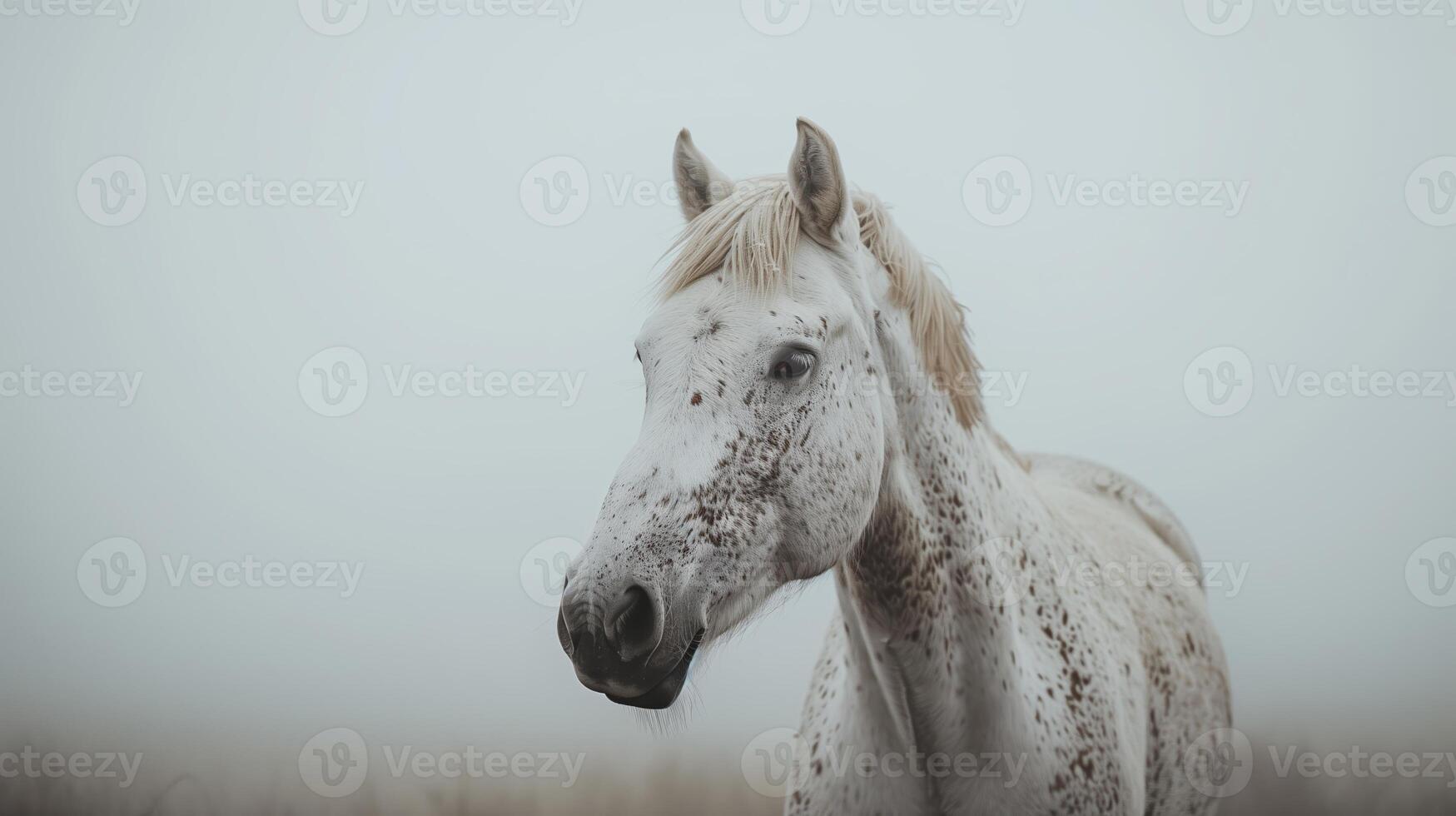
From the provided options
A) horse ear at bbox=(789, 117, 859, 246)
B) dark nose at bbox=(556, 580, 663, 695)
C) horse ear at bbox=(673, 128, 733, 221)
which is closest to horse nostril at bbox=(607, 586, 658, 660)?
dark nose at bbox=(556, 580, 663, 695)

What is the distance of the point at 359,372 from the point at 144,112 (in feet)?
4.30

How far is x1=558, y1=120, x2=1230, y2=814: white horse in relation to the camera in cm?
95

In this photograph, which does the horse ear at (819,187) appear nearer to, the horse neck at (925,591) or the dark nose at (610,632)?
the horse neck at (925,591)

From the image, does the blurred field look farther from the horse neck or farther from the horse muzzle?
the horse muzzle

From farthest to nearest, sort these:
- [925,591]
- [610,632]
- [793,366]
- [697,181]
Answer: [697,181] < [925,591] < [793,366] < [610,632]

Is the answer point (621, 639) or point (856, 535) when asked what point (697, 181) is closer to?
point (856, 535)

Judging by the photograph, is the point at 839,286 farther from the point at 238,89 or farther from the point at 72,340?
the point at 72,340

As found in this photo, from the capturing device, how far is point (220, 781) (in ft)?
9.12

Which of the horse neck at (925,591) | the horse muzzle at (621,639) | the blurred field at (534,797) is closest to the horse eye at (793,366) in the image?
the horse neck at (925,591)

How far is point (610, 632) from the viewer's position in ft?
2.85

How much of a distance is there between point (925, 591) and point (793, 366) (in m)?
0.38

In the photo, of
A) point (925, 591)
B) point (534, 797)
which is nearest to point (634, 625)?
point (925, 591)

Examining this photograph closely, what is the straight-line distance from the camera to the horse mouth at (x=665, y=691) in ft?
3.02

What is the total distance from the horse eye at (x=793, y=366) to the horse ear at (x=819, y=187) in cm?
20
